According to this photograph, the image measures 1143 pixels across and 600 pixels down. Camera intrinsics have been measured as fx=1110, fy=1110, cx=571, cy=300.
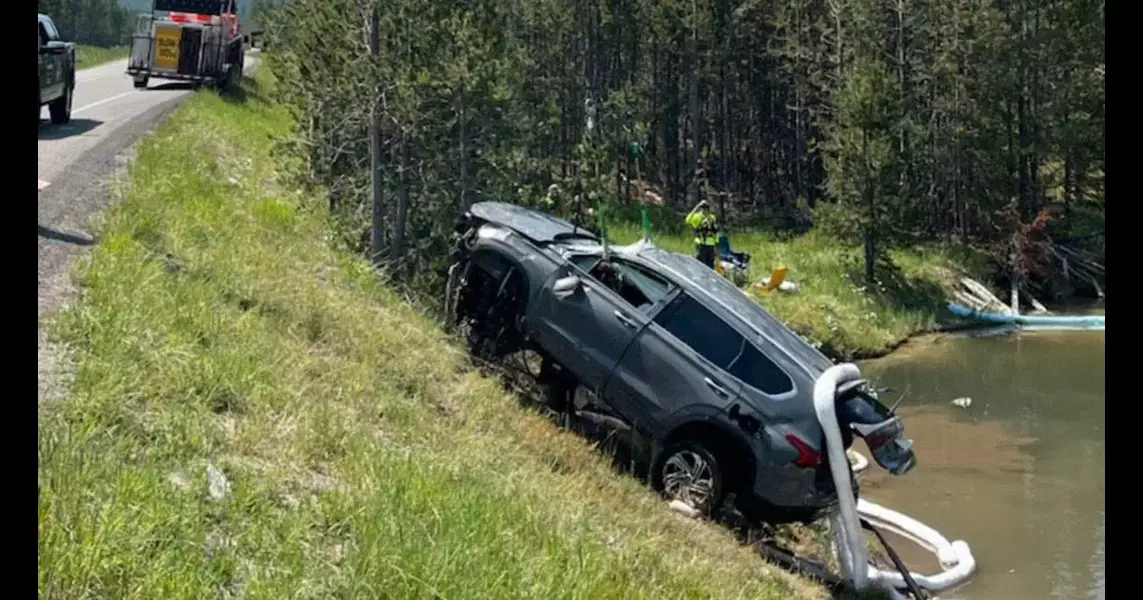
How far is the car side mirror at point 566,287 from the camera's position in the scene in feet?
32.9

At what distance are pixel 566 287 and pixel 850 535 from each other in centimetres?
324

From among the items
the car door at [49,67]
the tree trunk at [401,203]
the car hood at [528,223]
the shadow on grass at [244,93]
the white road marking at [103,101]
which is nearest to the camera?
the car hood at [528,223]

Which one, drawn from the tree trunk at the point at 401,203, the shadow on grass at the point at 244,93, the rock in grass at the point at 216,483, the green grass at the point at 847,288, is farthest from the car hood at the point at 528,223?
the shadow on grass at the point at 244,93

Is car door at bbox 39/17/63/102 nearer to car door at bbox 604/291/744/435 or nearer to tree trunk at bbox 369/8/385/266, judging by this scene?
tree trunk at bbox 369/8/385/266

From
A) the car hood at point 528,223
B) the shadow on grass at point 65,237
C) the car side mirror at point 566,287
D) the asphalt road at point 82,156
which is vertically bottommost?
the asphalt road at point 82,156

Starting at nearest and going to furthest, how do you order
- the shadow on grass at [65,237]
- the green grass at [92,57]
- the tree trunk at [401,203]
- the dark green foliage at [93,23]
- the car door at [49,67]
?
1. the shadow on grass at [65,237]
2. the tree trunk at [401,203]
3. the car door at [49,67]
4. the green grass at [92,57]
5. the dark green foliage at [93,23]

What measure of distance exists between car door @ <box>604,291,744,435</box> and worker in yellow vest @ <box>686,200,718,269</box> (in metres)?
11.3

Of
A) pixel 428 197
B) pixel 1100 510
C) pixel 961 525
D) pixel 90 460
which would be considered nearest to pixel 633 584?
pixel 90 460

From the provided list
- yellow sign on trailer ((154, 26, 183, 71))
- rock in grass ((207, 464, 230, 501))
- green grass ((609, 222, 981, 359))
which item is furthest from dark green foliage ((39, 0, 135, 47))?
rock in grass ((207, 464, 230, 501))

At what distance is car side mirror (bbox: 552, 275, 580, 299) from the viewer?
32.9 feet

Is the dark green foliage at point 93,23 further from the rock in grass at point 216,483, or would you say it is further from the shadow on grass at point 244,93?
the rock in grass at point 216,483

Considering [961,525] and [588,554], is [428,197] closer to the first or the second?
[961,525]

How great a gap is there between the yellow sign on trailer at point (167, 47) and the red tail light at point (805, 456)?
77.6 ft

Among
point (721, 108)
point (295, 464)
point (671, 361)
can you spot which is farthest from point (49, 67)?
point (721, 108)
